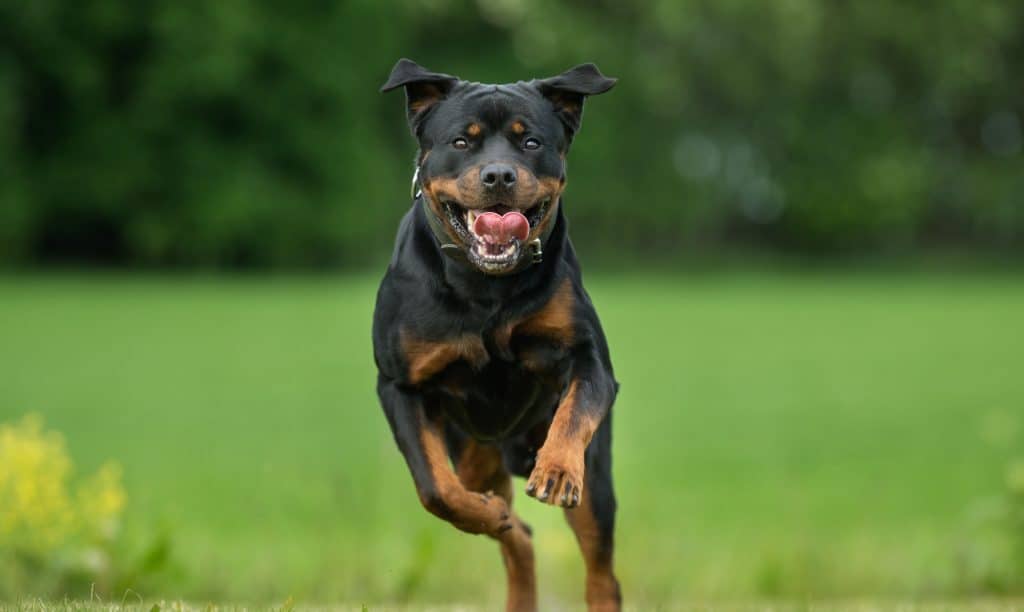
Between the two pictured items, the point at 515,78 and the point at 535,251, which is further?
the point at 515,78

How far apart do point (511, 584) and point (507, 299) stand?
4.68 ft

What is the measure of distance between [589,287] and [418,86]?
1320 inches

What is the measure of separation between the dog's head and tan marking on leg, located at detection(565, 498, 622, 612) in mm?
1195

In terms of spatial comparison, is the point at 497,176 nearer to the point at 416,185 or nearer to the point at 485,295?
the point at 485,295

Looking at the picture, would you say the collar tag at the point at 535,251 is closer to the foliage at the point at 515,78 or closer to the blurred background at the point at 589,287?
the blurred background at the point at 589,287

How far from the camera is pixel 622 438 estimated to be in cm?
1652

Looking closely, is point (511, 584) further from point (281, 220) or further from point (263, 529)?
point (281, 220)

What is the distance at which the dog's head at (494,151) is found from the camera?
14.0 feet

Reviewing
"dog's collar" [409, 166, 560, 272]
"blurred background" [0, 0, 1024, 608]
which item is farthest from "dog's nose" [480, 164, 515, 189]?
"blurred background" [0, 0, 1024, 608]

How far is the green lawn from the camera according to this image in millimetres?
7742

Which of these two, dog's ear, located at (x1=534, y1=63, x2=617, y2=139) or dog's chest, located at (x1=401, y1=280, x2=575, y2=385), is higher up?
dog's ear, located at (x1=534, y1=63, x2=617, y2=139)

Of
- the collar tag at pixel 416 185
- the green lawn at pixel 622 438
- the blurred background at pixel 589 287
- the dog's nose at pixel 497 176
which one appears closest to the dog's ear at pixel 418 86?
the collar tag at pixel 416 185

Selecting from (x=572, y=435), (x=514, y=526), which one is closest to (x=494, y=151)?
(x=572, y=435)

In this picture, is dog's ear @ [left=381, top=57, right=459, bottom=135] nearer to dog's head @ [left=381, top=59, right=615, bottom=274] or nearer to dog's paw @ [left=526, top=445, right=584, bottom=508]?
dog's head @ [left=381, top=59, right=615, bottom=274]
